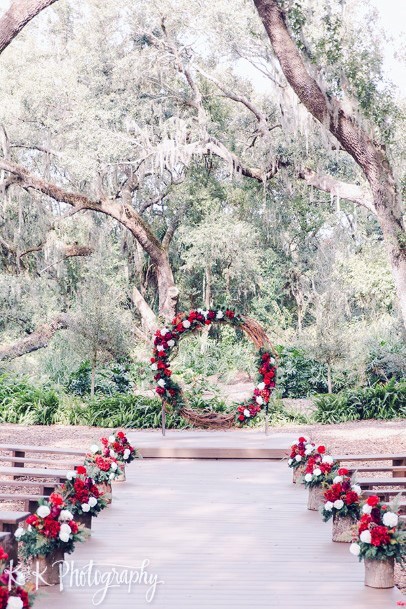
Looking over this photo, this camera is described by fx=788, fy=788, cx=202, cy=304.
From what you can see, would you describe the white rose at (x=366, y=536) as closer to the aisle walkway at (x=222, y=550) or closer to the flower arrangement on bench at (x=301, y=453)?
the aisle walkway at (x=222, y=550)

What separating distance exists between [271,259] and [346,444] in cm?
1176

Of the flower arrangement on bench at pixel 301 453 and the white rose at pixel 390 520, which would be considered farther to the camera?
the flower arrangement on bench at pixel 301 453

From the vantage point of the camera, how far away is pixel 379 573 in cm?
426

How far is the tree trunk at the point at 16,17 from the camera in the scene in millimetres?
8086

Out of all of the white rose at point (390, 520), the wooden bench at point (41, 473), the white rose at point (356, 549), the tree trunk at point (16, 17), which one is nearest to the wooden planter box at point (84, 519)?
the wooden bench at point (41, 473)

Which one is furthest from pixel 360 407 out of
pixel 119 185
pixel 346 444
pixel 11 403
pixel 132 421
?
pixel 119 185

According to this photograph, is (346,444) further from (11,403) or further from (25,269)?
(25,269)

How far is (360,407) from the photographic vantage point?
13.2 metres

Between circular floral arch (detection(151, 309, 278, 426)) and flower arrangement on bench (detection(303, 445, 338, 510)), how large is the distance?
14.3 feet

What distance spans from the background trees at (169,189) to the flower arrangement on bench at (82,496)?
7603 millimetres

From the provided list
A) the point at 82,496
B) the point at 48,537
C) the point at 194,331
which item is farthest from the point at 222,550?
the point at 194,331

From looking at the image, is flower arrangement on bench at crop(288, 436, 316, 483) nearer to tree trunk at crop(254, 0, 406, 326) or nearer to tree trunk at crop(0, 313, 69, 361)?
tree trunk at crop(254, 0, 406, 326)

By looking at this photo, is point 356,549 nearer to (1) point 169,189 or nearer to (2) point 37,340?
(2) point 37,340

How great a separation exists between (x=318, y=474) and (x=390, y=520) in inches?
66.1
